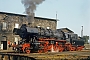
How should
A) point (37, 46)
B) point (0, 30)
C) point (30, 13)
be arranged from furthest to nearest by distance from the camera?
point (0, 30), point (30, 13), point (37, 46)

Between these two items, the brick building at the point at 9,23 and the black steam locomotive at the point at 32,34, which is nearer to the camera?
the black steam locomotive at the point at 32,34

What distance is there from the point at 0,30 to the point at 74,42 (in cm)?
1675

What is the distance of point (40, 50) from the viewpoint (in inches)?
1048

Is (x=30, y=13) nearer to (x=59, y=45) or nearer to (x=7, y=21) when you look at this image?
(x=59, y=45)

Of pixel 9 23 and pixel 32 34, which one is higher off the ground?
pixel 9 23

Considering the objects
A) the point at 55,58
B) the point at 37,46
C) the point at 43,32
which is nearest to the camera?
the point at 55,58

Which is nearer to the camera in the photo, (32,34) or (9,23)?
(32,34)

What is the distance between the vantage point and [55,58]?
1725 centimetres

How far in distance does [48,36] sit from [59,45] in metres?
2.72

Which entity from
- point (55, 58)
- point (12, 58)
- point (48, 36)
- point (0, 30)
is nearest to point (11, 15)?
point (0, 30)

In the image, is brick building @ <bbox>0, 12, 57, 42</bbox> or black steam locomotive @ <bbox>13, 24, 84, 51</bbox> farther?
brick building @ <bbox>0, 12, 57, 42</bbox>

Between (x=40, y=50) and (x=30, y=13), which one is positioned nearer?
(x=40, y=50)

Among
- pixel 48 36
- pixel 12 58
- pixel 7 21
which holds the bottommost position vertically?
pixel 12 58

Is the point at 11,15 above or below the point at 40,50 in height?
above
